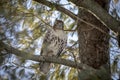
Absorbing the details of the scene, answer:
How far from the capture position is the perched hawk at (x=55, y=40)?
160 inches

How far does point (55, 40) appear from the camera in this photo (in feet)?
13.6

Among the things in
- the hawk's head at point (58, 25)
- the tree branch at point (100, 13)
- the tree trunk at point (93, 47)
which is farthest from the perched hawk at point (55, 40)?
the tree branch at point (100, 13)

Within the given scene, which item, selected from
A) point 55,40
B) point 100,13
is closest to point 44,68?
point 55,40

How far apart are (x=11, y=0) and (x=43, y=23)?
2.47 feet

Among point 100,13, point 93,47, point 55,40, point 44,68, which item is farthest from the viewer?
point 55,40

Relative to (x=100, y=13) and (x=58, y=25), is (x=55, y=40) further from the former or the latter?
(x=100, y=13)

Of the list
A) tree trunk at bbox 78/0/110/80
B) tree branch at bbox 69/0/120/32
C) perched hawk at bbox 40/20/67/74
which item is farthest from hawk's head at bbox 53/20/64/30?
tree branch at bbox 69/0/120/32

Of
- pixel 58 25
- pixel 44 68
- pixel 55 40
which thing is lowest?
pixel 44 68

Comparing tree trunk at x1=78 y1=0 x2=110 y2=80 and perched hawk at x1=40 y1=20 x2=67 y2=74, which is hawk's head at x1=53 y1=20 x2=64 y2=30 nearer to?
perched hawk at x1=40 y1=20 x2=67 y2=74

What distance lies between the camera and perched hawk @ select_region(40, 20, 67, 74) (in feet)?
13.4

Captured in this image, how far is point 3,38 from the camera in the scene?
2.79 metres

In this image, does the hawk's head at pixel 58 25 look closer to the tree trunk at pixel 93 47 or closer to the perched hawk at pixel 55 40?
the perched hawk at pixel 55 40

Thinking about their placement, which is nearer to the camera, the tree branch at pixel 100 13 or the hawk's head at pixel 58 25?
the tree branch at pixel 100 13

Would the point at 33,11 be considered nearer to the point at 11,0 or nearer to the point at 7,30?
the point at 11,0
